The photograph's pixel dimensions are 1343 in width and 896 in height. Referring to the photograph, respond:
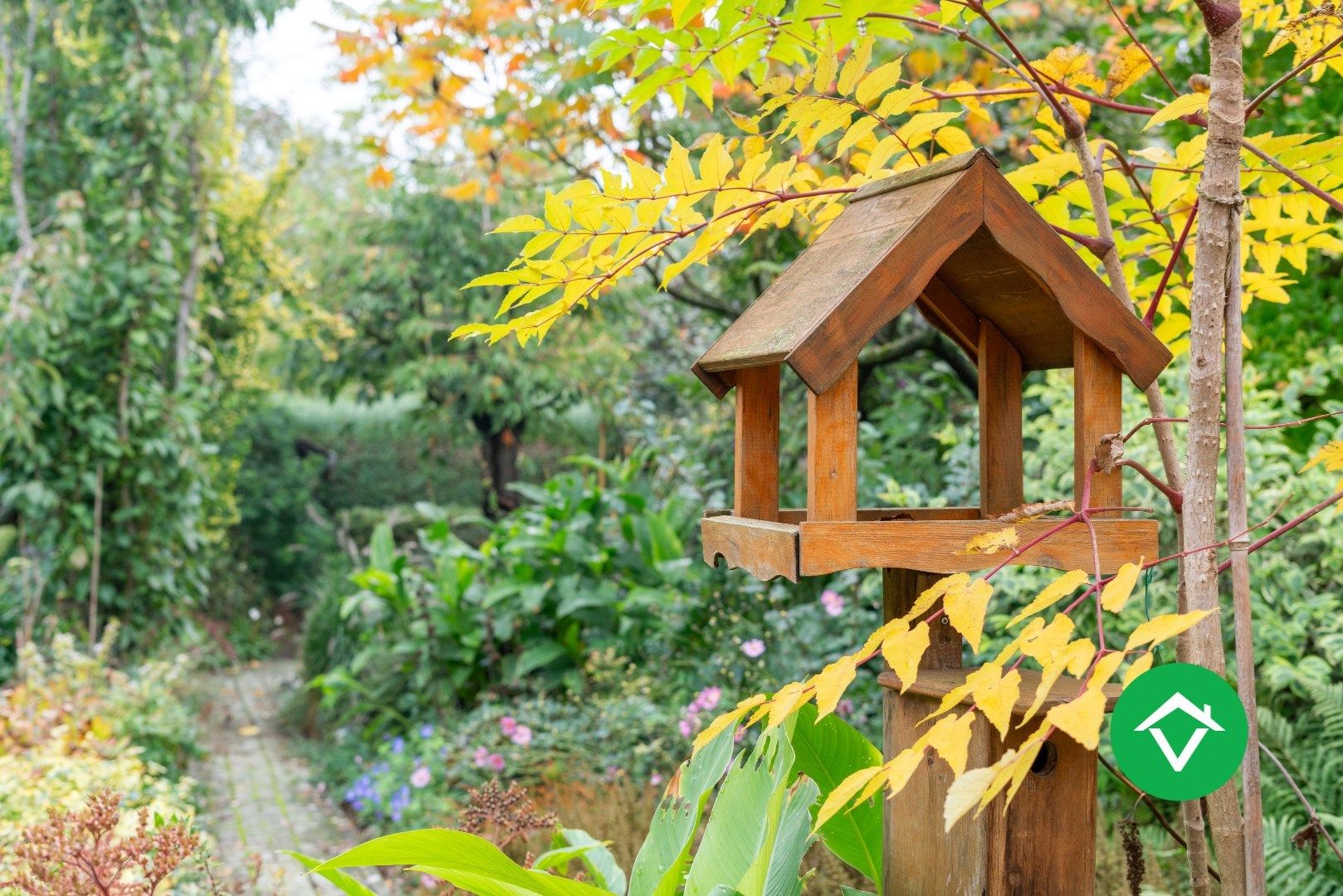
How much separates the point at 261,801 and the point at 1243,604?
476cm

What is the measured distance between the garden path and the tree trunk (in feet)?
7.11

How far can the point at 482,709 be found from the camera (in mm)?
4652

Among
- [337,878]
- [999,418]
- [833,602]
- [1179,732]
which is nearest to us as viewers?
[1179,732]

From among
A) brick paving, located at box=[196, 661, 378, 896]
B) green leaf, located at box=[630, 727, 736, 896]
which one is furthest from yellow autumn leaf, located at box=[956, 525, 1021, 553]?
brick paving, located at box=[196, 661, 378, 896]

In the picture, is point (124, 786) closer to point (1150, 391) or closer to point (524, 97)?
point (524, 97)

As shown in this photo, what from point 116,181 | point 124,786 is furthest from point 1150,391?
point 116,181

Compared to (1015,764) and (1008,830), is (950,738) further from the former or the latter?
(1008,830)

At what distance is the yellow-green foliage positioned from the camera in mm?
3309

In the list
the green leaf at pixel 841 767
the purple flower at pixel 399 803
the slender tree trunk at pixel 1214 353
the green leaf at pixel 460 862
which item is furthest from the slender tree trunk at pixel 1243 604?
the purple flower at pixel 399 803

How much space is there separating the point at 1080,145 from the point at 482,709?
3767 millimetres

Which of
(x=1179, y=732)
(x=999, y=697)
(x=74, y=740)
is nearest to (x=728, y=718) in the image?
(x=999, y=697)

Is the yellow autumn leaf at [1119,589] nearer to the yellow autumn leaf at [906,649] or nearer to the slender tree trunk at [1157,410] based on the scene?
the yellow autumn leaf at [906,649]

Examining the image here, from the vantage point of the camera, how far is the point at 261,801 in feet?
16.6

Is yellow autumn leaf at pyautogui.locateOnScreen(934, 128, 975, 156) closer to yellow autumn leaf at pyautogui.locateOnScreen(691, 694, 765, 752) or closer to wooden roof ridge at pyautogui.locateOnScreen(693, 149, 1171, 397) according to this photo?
wooden roof ridge at pyautogui.locateOnScreen(693, 149, 1171, 397)
